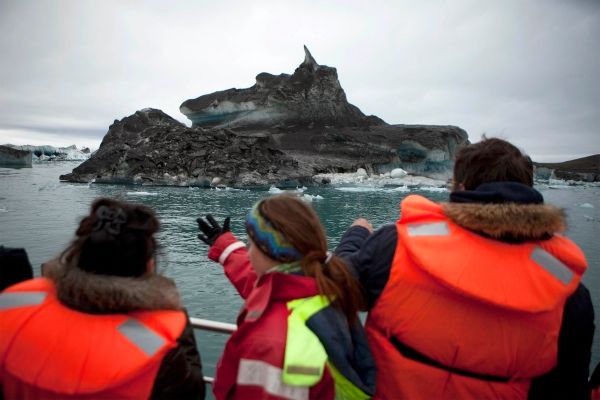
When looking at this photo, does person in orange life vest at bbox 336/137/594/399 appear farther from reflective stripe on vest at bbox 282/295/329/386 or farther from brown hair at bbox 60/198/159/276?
brown hair at bbox 60/198/159/276

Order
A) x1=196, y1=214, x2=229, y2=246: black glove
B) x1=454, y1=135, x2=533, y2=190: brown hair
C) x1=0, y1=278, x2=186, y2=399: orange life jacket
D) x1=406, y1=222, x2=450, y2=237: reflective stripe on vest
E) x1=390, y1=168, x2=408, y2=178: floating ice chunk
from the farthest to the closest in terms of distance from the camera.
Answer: x1=390, y1=168, x2=408, y2=178: floating ice chunk < x1=196, y1=214, x2=229, y2=246: black glove < x1=454, y1=135, x2=533, y2=190: brown hair < x1=406, y1=222, x2=450, y2=237: reflective stripe on vest < x1=0, y1=278, x2=186, y2=399: orange life jacket

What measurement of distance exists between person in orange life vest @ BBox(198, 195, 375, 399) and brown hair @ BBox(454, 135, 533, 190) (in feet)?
1.79

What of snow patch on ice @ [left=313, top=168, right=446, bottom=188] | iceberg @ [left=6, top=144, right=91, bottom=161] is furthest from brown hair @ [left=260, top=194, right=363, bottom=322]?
iceberg @ [left=6, top=144, right=91, bottom=161]

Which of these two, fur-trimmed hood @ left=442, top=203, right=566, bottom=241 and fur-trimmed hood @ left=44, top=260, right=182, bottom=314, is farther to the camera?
fur-trimmed hood @ left=442, top=203, right=566, bottom=241

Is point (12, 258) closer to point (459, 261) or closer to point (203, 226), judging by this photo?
point (203, 226)

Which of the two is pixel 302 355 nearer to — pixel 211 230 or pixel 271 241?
pixel 271 241

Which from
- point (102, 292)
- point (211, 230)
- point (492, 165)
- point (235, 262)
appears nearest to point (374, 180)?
point (211, 230)

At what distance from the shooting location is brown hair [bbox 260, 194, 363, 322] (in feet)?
→ 4.03

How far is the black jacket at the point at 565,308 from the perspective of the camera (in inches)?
47.9

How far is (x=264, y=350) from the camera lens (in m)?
1.09

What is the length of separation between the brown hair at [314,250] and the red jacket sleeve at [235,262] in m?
0.48

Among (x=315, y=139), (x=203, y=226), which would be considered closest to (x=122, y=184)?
(x=315, y=139)

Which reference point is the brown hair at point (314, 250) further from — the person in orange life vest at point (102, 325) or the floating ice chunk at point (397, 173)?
the floating ice chunk at point (397, 173)

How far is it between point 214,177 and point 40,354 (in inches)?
1262
